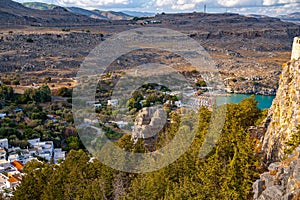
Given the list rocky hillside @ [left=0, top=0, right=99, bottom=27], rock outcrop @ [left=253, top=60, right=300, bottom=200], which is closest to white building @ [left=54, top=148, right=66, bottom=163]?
rock outcrop @ [left=253, top=60, right=300, bottom=200]

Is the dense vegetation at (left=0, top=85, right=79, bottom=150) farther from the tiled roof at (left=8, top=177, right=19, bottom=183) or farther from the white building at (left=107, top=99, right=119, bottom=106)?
the tiled roof at (left=8, top=177, right=19, bottom=183)

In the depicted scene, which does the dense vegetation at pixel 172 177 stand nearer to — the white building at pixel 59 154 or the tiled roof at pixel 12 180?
the tiled roof at pixel 12 180

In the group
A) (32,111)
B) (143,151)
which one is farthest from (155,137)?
(32,111)

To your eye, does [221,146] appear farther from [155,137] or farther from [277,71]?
[277,71]

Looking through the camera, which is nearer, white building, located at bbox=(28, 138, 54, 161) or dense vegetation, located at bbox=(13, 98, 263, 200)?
dense vegetation, located at bbox=(13, 98, 263, 200)

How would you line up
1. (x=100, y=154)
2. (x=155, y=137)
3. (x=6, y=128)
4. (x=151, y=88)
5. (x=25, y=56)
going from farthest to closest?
(x=25, y=56) < (x=151, y=88) < (x=6, y=128) < (x=155, y=137) < (x=100, y=154)

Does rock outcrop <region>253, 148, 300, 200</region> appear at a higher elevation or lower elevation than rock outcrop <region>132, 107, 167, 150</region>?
higher
